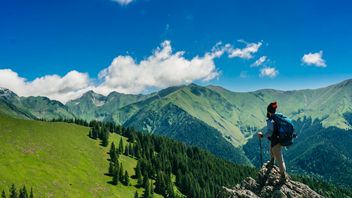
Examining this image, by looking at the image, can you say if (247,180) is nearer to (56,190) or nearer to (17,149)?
(56,190)

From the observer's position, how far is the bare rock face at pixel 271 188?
26.0 m

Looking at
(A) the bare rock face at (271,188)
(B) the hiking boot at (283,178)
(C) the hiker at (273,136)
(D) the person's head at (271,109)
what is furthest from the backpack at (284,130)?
(A) the bare rock face at (271,188)

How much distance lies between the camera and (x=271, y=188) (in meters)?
26.6

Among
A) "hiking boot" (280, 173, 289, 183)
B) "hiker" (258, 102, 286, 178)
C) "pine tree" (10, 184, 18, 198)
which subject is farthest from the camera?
"pine tree" (10, 184, 18, 198)

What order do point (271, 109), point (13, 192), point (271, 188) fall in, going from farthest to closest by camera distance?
point (13, 192) → point (271, 188) → point (271, 109)

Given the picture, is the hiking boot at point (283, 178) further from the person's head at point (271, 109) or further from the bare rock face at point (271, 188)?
the person's head at point (271, 109)

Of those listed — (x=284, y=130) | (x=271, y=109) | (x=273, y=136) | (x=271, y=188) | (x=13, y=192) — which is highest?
(x=271, y=109)

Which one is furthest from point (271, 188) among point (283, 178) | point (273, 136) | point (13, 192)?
point (13, 192)

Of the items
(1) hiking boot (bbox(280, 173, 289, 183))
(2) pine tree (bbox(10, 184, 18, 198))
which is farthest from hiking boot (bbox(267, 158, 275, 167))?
(2) pine tree (bbox(10, 184, 18, 198))

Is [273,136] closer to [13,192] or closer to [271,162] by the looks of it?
[271,162]

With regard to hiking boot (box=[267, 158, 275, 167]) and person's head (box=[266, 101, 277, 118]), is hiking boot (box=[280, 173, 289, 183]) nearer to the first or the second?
hiking boot (box=[267, 158, 275, 167])

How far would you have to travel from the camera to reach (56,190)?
567 ft

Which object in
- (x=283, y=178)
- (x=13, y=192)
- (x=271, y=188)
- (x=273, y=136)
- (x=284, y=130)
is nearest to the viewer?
(x=284, y=130)

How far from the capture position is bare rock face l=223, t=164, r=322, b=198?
2603 cm
